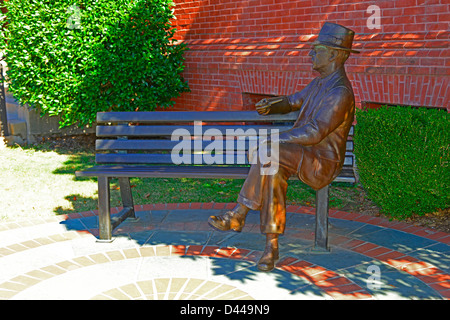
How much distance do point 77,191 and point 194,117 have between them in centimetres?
280

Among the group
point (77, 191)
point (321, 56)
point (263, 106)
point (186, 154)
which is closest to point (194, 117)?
point (186, 154)

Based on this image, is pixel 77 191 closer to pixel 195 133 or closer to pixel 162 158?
pixel 162 158

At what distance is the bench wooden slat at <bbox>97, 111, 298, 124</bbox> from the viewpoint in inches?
189

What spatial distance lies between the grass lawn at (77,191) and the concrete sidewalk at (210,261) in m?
0.58

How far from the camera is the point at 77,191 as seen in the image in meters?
6.98

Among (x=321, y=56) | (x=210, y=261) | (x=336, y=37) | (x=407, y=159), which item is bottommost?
(x=210, y=261)

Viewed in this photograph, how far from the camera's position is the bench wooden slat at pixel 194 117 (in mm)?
4812

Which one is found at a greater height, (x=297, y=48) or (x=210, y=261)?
(x=297, y=48)

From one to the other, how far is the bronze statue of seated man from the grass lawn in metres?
1.97

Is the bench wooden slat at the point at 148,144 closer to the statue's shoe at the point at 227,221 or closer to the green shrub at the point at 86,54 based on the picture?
the statue's shoe at the point at 227,221
